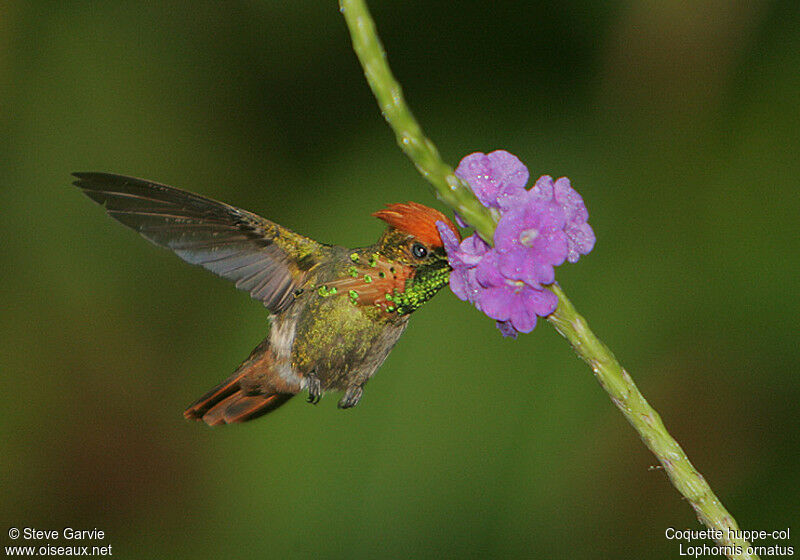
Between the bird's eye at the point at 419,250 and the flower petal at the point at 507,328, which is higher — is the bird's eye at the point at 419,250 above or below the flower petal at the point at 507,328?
above

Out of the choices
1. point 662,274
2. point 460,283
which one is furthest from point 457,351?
point 460,283

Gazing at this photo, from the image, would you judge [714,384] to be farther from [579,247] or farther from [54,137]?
[54,137]

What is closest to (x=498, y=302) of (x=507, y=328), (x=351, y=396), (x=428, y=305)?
(x=507, y=328)

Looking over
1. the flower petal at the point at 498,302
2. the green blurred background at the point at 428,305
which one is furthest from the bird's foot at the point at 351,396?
the green blurred background at the point at 428,305

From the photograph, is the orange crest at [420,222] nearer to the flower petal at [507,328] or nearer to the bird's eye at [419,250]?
the bird's eye at [419,250]

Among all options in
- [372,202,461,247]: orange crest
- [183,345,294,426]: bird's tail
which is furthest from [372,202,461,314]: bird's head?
[183,345,294,426]: bird's tail

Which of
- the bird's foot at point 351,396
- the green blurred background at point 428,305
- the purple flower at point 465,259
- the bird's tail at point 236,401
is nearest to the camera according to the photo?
the purple flower at point 465,259
